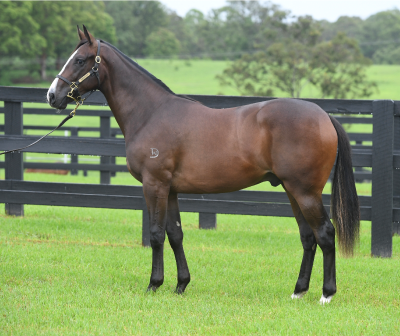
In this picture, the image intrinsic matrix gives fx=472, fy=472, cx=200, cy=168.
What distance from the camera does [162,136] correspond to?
418 centimetres

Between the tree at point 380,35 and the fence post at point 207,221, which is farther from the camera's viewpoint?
the tree at point 380,35

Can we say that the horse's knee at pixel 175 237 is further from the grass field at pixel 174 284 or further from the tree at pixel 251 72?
the tree at pixel 251 72

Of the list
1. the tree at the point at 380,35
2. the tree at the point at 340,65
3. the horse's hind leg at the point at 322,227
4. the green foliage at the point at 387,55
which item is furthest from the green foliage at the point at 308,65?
the tree at the point at 380,35

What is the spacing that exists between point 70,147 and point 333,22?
84701 mm

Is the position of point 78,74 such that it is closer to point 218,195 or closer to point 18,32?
point 218,195

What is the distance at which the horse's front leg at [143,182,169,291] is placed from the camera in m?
4.15

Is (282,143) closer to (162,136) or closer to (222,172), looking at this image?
(222,172)

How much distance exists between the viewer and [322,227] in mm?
3955

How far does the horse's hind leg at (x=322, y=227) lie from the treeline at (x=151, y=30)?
93.4 ft

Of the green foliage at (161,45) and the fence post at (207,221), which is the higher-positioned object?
the green foliage at (161,45)

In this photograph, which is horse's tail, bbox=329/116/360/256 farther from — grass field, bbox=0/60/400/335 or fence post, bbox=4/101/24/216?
fence post, bbox=4/101/24/216

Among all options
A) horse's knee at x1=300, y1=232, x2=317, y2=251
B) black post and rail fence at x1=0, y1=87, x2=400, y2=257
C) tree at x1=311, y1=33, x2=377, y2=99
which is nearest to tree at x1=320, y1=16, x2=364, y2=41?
tree at x1=311, y1=33, x2=377, y2=99

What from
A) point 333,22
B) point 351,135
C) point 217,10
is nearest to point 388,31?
point 333,22

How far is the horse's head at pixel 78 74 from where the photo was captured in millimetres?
4199
